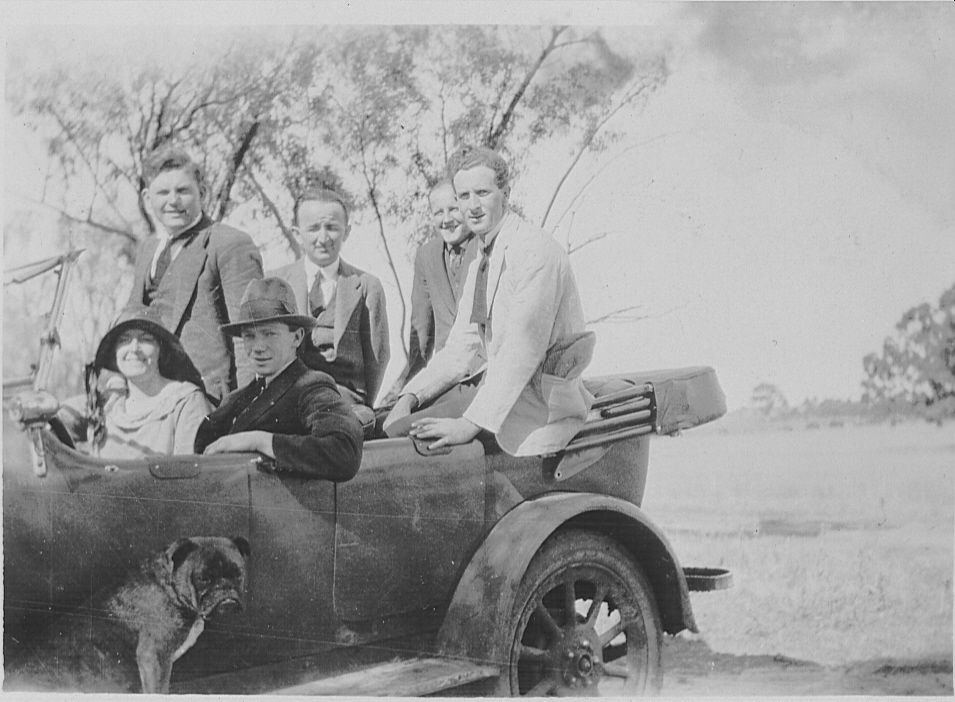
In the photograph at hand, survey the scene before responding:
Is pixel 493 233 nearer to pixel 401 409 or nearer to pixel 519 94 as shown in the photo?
pixel 519 94

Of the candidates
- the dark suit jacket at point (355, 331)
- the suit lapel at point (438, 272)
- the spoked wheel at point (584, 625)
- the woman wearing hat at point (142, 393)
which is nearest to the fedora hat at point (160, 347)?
the woman wearing hat at point (142, 393)

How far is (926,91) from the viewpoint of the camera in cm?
541

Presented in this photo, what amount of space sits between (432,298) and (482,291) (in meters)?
0.22

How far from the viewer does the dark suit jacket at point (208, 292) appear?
5070 millimetres

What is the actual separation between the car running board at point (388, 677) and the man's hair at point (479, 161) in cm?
204

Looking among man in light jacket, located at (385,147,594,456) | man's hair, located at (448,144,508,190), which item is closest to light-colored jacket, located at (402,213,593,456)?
man in light jacket, located at (385,147,594,456)

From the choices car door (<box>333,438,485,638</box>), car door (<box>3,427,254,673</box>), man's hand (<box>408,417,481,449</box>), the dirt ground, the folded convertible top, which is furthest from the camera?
the dirt ground

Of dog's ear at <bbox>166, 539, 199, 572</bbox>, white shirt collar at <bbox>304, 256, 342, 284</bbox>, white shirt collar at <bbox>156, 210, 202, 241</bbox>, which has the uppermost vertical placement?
white shirt collar at <bbox>156, 210, 202, 241</bbox>

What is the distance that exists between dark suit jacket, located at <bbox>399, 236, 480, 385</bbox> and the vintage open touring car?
45 centimetres

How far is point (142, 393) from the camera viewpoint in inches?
199

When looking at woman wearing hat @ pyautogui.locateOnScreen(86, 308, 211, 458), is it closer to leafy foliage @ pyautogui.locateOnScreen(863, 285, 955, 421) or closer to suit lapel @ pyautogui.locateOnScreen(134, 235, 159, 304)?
suit lapel @ pyautogui.locateOnScreen(134, 235, 159, 304)

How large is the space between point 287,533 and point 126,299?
1.25 meters

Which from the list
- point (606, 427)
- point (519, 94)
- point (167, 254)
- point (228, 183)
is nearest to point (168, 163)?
point (228, 183)

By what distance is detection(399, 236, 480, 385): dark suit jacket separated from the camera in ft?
17.1
